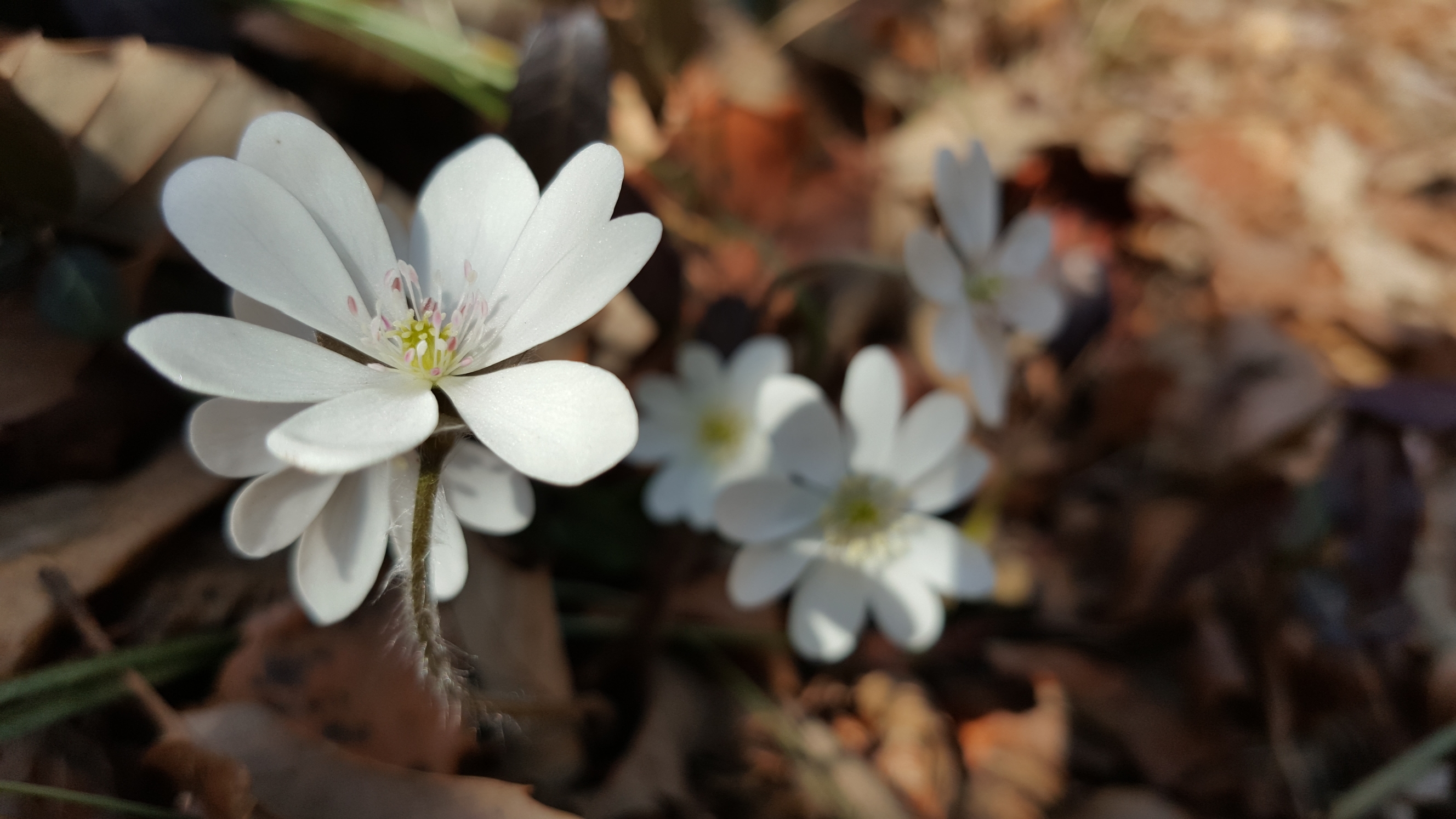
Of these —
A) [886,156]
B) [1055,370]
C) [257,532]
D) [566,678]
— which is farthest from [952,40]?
[257,532]

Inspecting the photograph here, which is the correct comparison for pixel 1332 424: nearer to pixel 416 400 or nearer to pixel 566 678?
pixel 566 678

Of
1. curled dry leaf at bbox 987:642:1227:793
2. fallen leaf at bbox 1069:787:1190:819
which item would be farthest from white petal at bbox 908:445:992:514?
fallen leaf at bbox 1069:787:1190:819

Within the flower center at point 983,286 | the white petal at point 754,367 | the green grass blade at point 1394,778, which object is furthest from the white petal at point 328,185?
the green grass blade at point 1394,778

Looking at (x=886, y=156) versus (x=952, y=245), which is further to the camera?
(x=886, y=156)

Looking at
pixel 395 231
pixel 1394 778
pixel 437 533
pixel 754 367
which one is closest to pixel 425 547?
pixel 437 533

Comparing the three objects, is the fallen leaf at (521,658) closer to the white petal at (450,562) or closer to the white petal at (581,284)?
the white petal at (450,562)

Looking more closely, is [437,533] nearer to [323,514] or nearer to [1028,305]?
[323,514]

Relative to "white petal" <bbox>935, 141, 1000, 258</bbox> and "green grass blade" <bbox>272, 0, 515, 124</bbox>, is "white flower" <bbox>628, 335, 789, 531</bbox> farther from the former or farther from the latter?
"green grass blade" <bbox>272, 0, 515, 124</bbox>
